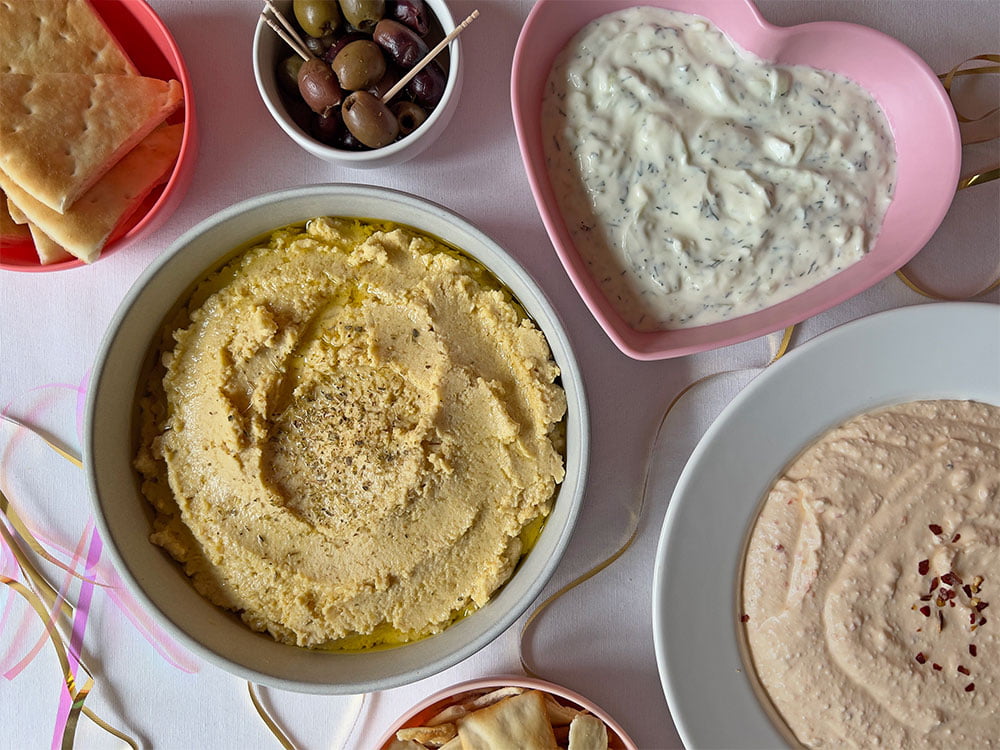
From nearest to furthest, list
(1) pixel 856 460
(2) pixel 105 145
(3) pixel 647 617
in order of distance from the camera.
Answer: (2) pixel 105 145
(1) pixel 856 460
(3) pixel 647 617

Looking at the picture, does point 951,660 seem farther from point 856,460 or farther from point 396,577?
point 396,577

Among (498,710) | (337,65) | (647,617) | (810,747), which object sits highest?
(337,65)

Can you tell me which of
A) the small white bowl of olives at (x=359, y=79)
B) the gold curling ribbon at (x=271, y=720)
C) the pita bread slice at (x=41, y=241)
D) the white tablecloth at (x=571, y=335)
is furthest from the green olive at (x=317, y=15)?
the gold curling ribbon at (x=271, y=720)

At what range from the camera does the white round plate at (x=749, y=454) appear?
5.32 ft

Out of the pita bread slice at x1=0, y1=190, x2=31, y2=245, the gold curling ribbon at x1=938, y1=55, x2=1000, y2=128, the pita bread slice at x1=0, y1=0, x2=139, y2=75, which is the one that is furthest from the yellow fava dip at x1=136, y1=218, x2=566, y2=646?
the gold curling ribbon at x1=938, y1=55, x2=1000, y2=128

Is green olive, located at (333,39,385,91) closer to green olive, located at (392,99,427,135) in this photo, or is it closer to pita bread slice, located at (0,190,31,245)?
green olive, located at (392,99,427,135)

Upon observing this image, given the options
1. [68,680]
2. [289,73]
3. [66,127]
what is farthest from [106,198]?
[68,680]

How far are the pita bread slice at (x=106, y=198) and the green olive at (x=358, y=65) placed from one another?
14.3 inches

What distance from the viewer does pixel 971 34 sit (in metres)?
1.75

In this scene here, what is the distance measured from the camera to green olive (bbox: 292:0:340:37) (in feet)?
5.08

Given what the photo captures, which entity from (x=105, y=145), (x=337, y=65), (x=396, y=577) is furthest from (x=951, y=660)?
(x=105, y=145)

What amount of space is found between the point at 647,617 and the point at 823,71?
117cm

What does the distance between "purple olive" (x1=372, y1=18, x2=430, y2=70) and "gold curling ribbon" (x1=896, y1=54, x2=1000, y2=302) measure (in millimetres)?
1094

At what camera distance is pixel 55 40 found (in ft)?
5.09
